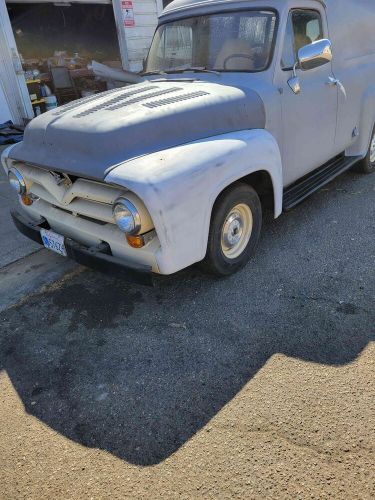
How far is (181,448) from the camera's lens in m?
2.07

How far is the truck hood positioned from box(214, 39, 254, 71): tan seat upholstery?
320 mm

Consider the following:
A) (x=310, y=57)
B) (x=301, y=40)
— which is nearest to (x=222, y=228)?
(x=310, y=57)

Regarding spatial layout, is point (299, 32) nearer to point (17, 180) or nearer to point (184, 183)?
point (184, 183)

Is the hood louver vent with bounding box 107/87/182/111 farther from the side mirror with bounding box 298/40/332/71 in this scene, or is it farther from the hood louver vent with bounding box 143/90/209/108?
the side mirror with bounding box 298/40/332/71

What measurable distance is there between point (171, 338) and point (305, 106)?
2.44 m

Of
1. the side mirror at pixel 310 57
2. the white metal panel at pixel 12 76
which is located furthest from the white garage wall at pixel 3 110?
the side mirror at pixel 310 57

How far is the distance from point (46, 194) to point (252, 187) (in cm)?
167

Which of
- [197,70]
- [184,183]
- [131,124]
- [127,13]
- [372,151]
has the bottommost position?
[372,151]

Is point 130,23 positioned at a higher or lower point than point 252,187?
higher

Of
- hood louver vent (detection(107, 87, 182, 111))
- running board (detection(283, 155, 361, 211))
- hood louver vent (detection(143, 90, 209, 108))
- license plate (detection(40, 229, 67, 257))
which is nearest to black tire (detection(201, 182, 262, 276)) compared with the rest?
running board (detection(283, 155, 361, 211))

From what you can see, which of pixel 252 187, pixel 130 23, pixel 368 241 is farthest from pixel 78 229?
pixel 130 23

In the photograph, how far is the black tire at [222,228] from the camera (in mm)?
2943

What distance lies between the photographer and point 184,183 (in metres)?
2.46

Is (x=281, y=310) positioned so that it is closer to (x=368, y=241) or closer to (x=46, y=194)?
(x=368, y=241)
